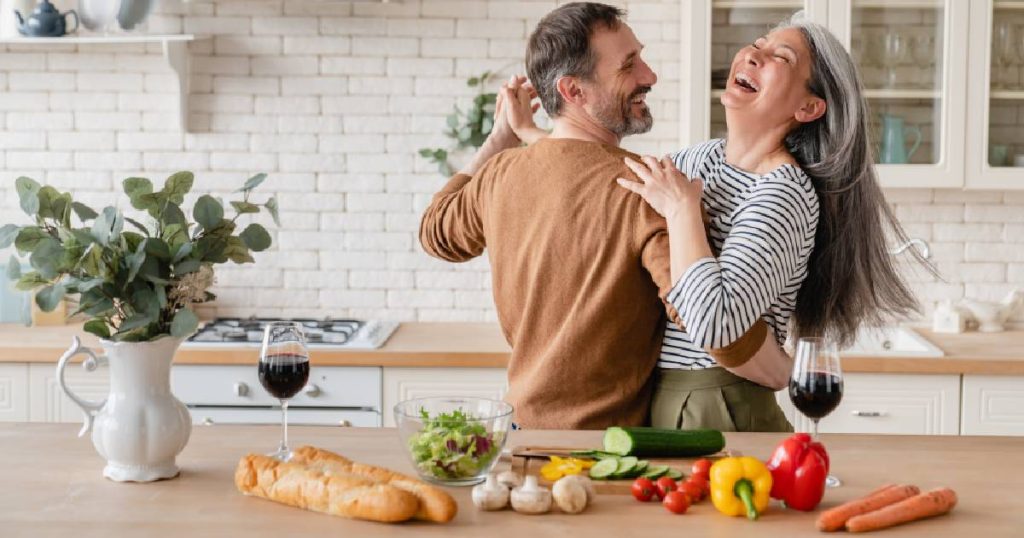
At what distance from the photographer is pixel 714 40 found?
A: 3.96m

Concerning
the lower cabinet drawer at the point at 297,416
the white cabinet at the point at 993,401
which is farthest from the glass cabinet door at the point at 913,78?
the lower cabinet drawer at the point at 297,416

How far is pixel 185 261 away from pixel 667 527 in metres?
0.86

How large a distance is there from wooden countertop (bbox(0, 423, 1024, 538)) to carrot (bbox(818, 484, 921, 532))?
0.10ft

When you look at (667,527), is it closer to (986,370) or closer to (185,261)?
(185,261)

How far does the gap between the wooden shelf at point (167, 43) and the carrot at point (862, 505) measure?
289 cm

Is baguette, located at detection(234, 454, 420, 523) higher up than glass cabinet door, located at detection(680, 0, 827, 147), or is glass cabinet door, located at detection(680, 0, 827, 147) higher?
glass cabinet door, located at detection(680, 0, 827, 147)

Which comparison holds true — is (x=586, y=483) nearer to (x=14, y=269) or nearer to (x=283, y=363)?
(x=283, y=363)

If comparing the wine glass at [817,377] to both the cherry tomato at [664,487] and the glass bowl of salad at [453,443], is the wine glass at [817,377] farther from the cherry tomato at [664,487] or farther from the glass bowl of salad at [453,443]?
the glass bowl of salad at [453,443]

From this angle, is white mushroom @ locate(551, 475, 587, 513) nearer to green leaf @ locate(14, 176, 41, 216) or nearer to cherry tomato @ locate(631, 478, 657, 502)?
cherry tomato @ locate(631, 478, 657, 502)

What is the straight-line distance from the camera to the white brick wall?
169 inches

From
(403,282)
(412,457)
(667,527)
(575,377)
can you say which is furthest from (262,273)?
(667,527)

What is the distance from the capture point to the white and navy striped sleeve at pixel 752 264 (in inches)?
81.7

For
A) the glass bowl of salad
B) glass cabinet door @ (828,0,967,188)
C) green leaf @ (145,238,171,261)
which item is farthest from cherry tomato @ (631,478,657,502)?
glass cabinet door @ (828,0,967,188)

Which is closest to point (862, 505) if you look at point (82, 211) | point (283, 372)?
point (283, 372)
